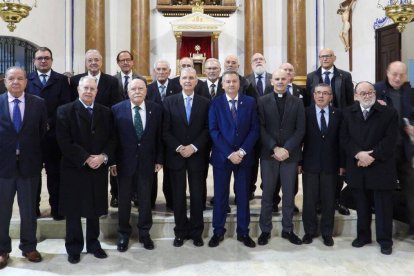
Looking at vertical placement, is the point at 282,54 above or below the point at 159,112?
above

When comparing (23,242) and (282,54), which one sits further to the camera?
(282,54)

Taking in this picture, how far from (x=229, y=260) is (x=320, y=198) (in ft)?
3.19

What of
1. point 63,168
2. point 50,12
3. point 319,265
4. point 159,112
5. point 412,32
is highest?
point 50,12

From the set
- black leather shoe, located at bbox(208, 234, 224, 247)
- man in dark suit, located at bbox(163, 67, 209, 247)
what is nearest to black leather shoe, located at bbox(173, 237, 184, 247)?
man in dark suit, located at bbox(163, 67, 209, 247)

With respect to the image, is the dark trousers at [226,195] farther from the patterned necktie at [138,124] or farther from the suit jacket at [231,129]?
the patterned necktie at [138,124]

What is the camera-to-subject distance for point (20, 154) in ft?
9.62

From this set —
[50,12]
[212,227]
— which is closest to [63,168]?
[212,227]

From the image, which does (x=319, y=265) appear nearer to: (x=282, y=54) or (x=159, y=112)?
(x=159, y=112)

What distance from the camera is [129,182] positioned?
129 inches

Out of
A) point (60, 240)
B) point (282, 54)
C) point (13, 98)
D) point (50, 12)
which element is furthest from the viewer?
point (282, 54)

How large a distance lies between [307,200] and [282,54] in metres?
7.35

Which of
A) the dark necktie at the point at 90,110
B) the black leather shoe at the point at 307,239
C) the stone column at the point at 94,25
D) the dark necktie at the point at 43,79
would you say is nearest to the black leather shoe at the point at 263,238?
the black leather shoe at the point at 307,239

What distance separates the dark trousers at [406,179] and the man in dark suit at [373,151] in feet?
0.96

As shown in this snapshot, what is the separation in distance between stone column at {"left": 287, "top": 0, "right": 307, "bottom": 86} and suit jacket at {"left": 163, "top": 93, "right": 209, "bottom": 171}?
6.66 meters
